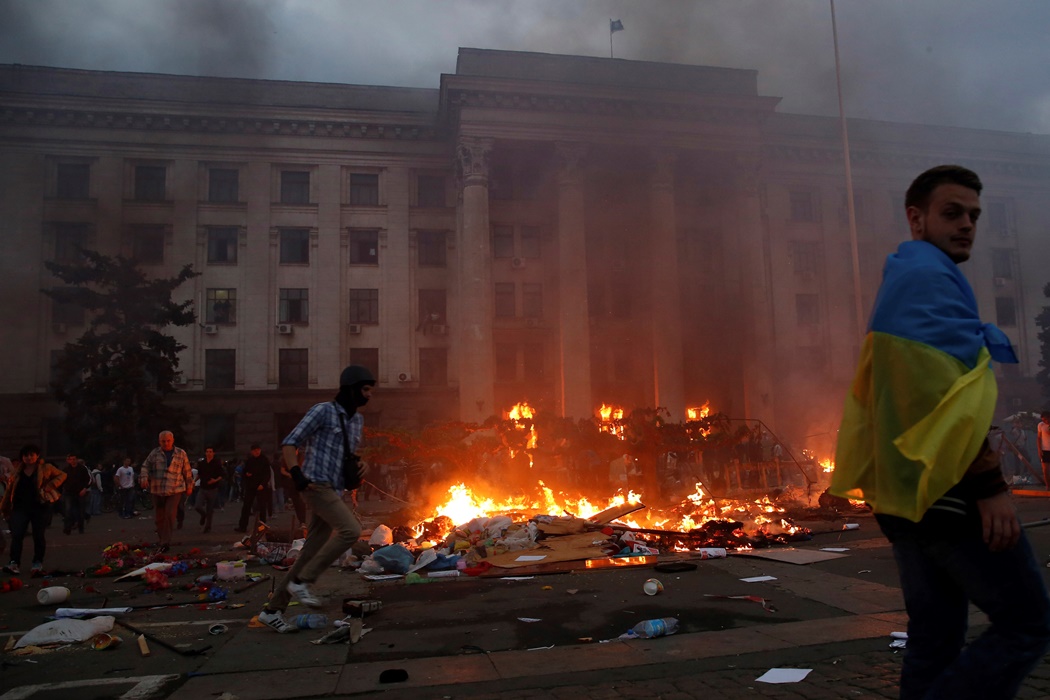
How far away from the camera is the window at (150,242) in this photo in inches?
1223

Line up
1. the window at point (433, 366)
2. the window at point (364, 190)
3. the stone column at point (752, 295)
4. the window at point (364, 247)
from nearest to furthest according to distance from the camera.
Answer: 1. the stone column at point (752, 295)
2. the window at point (433, 366)
3. the window at point (364, 247)
4. the window at point (364, 190)

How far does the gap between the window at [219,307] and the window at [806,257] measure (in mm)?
26357

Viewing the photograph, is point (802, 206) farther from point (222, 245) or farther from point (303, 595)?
point (303, 595)

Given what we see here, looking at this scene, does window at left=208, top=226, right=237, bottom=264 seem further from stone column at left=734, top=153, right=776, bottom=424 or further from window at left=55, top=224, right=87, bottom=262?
stone column at left=734, top=153, right=776, bottom=424

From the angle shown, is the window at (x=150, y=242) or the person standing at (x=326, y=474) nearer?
the person standing at (x=326, y=474)

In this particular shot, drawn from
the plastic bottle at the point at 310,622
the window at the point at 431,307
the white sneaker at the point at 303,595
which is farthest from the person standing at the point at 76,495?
the window at the point at 431,307

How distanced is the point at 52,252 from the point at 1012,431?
34808 mm

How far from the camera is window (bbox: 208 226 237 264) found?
31.5 metres

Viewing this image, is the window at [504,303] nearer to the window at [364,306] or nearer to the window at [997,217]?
the window at [364,306]

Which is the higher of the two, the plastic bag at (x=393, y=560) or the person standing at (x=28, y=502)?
the person standing at (x=28, y=502)

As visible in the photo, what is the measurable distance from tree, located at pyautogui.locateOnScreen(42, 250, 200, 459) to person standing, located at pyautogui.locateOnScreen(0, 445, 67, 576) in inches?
653

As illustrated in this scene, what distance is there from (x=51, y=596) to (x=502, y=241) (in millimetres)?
27426

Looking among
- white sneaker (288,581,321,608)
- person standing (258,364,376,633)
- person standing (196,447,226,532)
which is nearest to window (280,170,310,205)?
person standing (196,447,226,532)

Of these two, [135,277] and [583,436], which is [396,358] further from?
[583,436]
